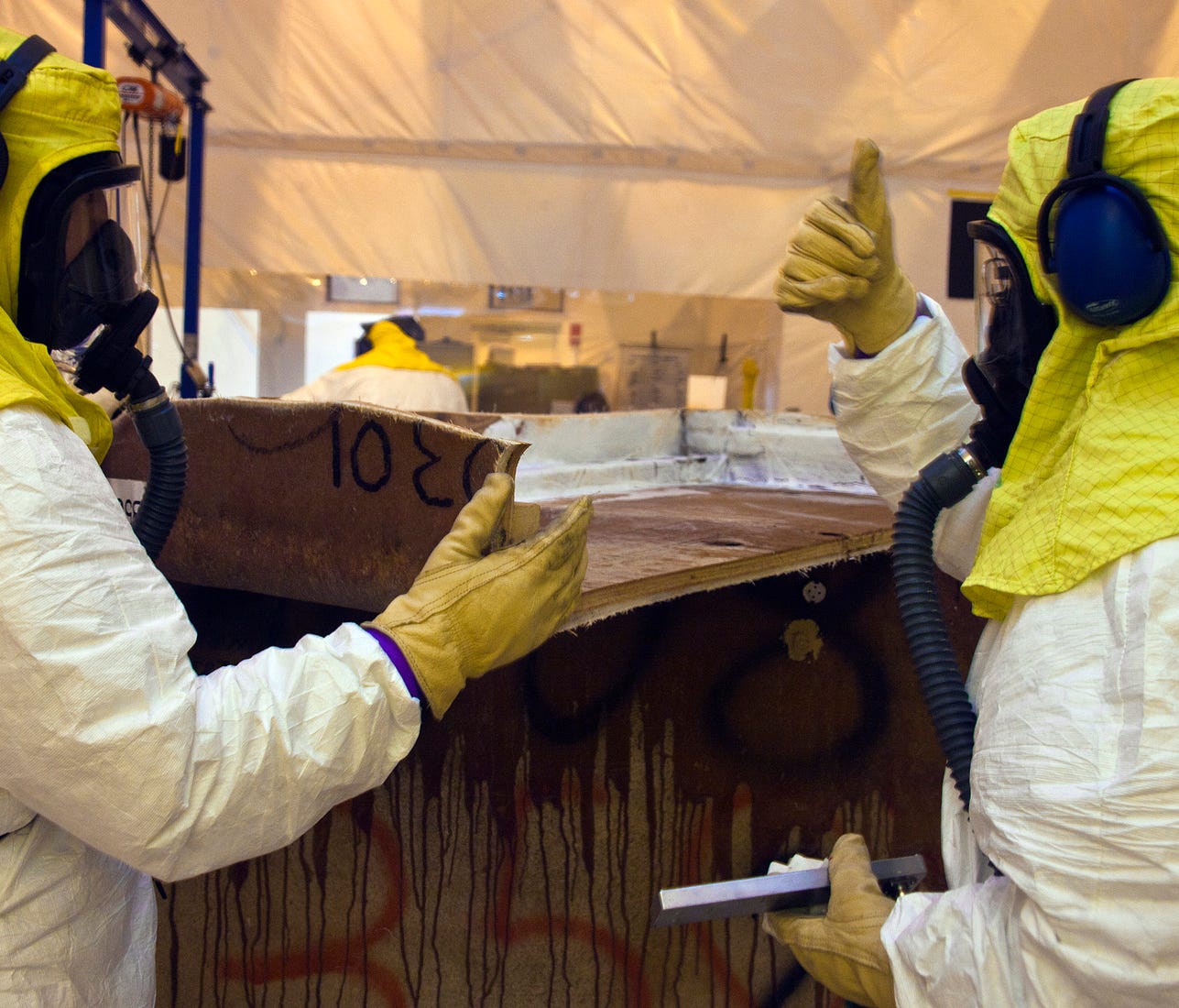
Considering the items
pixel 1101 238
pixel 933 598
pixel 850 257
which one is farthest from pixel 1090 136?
pixel 933 598

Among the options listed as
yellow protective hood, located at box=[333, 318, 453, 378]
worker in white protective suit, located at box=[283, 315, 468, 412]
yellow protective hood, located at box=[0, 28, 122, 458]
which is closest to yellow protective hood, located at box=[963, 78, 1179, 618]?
yellow protective hood, located at box=[0, 28, 122, 458]

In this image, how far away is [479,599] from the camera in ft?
2.97

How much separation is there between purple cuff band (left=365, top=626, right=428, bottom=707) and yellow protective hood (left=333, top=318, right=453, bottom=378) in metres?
3.02

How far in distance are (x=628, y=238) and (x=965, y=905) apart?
4.11 meters

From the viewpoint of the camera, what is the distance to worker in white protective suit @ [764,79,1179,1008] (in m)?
0.72

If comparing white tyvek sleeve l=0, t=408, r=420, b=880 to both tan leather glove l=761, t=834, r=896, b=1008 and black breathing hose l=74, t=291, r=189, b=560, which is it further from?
tan leather glove l=761, t=834, r=896, b=1008

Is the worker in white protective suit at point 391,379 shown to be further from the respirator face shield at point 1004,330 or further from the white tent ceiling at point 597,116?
the respirator face shield at point 1004,330

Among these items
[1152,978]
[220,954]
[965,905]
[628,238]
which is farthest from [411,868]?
[628,238]

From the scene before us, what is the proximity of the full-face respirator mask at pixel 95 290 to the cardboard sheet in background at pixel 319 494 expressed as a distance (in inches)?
3.2

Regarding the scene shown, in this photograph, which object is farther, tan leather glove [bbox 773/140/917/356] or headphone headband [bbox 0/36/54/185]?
tan leather glove [bbox 773/140/917/356]

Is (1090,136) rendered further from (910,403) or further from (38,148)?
(38,148)

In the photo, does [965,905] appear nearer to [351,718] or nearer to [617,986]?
[351,718]

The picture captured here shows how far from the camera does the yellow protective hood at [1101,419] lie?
0.78 metres

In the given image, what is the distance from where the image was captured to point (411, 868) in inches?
53.4
